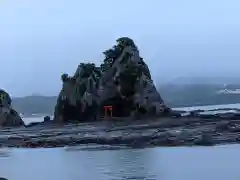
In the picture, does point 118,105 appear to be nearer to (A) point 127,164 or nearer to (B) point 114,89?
(B) point 114,89

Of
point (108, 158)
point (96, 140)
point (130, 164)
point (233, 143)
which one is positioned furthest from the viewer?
point (96, 140)

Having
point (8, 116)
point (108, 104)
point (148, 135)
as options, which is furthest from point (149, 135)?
point (8, 116)

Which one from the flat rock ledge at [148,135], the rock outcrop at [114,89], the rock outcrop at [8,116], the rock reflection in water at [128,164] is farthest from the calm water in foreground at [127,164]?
the rock outcrop at [8,116]

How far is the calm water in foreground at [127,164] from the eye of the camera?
1797 cm

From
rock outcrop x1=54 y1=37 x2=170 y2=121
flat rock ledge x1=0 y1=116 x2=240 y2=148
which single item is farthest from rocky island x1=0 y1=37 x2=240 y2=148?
flat rock ledge x1=0 y1=116 x2=240 y2=148

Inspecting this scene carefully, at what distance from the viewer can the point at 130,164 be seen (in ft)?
69.5

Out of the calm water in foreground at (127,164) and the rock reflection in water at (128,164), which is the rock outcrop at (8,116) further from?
the rock reflection in water at (128,164)

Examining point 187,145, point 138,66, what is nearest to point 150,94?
point 138,66

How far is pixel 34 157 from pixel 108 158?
4.74 meters

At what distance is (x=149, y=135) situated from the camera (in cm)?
3184

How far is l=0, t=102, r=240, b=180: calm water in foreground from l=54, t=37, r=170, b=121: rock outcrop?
22912 mm

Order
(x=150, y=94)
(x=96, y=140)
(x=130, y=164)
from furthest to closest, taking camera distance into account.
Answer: (x=150, y=94), (x=96, y=140), (x=130, y=164)

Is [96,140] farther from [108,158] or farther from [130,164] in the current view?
[130,164]

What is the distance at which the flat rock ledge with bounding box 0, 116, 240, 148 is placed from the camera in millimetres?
28884
